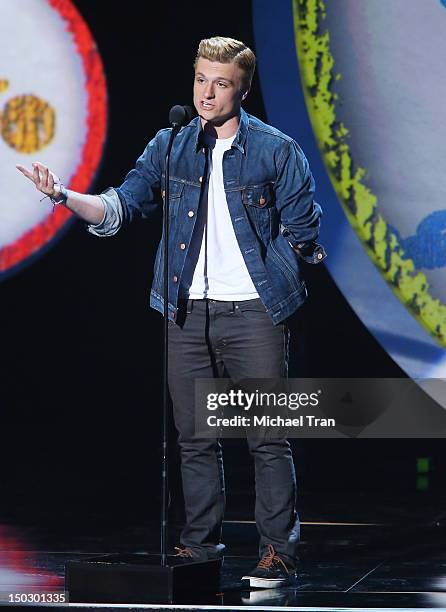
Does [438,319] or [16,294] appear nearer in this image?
[438,319]

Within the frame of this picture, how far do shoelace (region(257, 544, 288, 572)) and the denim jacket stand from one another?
0.62 meters

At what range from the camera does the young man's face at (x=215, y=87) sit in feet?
10.9

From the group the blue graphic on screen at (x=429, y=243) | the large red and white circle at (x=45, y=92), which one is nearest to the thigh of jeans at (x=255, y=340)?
the blue graphic on screen at (x=429, y=243)

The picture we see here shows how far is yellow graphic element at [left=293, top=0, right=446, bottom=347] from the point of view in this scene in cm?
527

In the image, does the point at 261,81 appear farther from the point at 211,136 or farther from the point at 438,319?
the point at 211,136

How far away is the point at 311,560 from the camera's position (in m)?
3.80

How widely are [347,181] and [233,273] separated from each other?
1966mm

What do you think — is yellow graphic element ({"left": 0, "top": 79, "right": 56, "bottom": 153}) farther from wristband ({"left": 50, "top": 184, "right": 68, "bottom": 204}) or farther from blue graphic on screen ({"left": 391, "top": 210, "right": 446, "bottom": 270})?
wristband ({"left": 50, "top": 184, "right": 68, "bottom": 204})

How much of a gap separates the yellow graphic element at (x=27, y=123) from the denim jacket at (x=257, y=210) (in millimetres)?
2241

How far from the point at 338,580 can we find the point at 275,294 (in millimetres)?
803

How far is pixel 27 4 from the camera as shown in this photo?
5.64 metres

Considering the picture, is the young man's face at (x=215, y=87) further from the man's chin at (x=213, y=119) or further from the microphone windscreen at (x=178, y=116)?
the microphone windscreen at (x=178, y=116)

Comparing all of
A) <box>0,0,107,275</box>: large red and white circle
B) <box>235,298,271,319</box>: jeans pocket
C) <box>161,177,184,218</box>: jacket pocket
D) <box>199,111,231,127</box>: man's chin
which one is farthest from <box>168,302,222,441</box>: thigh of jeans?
<box>0,0,107,275</box>: large red and white circle

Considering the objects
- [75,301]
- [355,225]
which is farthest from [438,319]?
[75,301]
